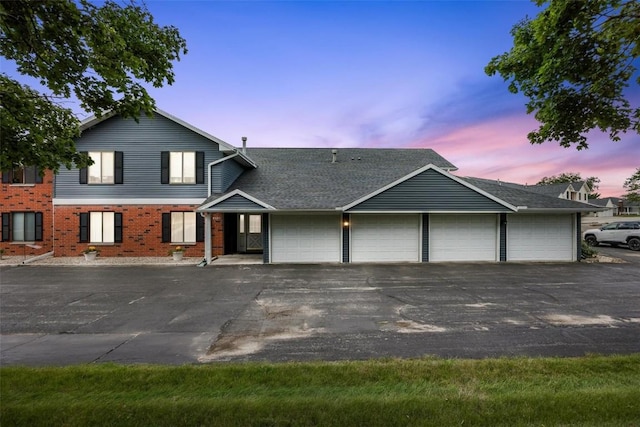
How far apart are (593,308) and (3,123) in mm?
12159

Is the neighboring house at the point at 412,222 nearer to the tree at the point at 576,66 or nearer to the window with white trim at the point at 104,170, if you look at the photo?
the window with white trim at the point at 104,170

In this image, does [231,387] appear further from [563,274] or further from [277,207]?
[563,274]

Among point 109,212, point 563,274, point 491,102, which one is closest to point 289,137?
point 491,102

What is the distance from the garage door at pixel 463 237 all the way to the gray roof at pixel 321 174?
3665 millimetres

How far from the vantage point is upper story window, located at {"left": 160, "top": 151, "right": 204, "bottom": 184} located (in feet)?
52.8

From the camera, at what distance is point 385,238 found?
15.2 meters

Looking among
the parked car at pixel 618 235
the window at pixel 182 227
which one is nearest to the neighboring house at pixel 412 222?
the window at pixel 182 227

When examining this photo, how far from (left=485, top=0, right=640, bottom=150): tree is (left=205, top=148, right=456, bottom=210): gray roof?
9.20m

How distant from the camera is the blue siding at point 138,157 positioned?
15898 mm

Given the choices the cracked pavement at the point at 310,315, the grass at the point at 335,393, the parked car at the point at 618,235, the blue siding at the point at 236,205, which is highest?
the blue siding at the point at 236,205

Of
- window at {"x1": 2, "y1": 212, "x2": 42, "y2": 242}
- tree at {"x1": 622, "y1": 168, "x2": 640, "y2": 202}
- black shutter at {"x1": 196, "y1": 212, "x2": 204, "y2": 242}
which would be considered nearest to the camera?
black shutter at {"x1": 196, "y1": 212, "x2": 204, "y2": 242}

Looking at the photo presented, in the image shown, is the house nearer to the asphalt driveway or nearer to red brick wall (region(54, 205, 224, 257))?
red brick wall (region(54, 205, 224, 257))

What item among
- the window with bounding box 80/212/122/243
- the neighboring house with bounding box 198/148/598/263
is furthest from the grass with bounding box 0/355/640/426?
the window with bounding box 80/212/122/243

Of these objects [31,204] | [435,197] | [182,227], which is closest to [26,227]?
[31,204]
